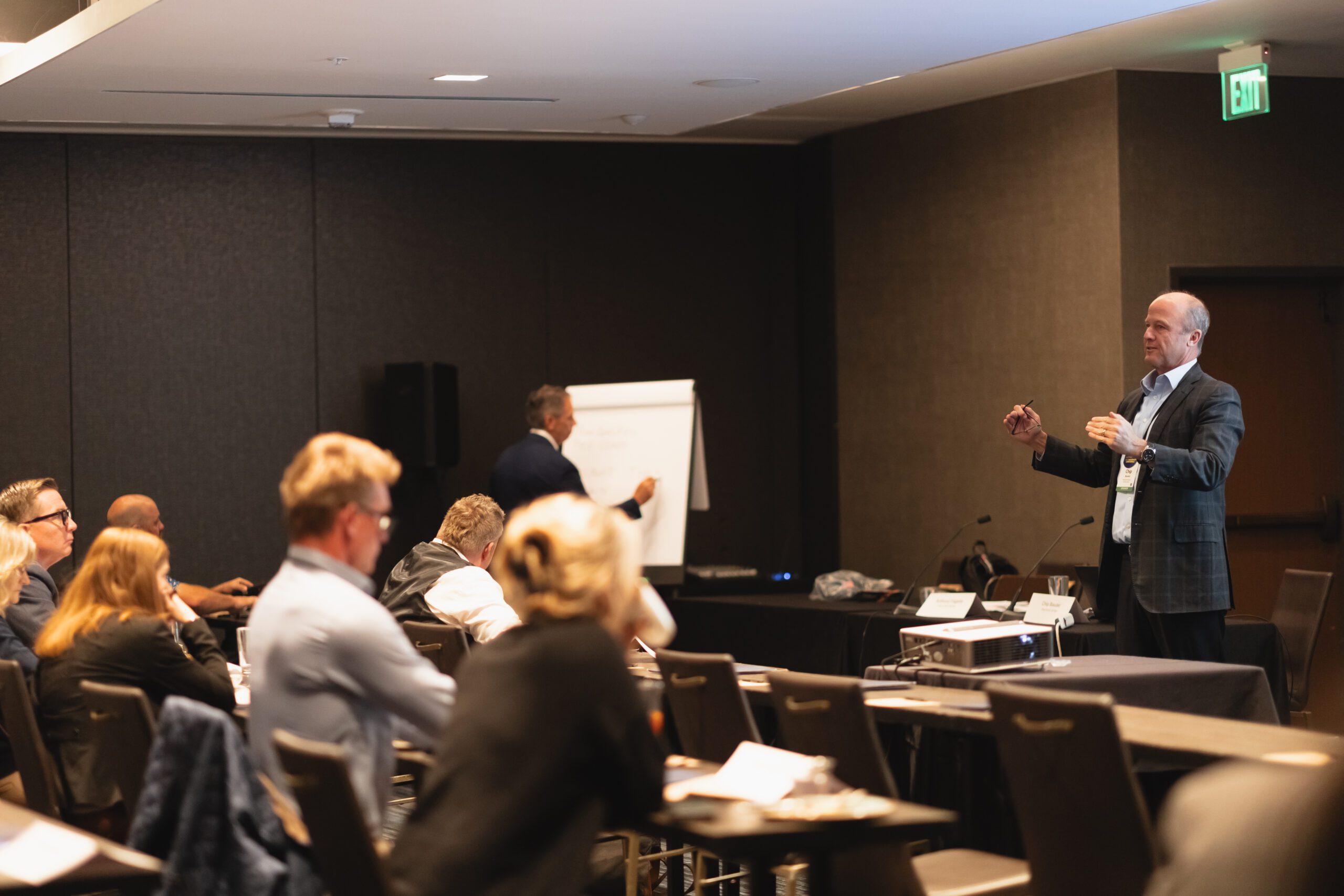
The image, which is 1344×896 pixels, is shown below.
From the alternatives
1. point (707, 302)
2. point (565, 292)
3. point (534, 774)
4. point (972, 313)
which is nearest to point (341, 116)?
point (565, 292)

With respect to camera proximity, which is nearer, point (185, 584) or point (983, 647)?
point (983, 647)

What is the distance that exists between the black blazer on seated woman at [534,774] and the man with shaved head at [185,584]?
167 inches

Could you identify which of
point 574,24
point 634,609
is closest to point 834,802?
point 634,609

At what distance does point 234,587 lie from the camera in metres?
7.62

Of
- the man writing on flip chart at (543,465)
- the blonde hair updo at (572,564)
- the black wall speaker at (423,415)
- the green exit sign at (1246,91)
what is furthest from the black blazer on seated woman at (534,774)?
the black wall speaker at (423,415)

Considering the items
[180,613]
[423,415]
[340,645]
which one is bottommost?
[180,613]

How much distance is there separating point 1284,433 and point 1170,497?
10.5 ft

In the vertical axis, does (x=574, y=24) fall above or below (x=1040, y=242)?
above

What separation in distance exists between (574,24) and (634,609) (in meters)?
3.81

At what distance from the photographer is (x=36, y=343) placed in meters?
7.88

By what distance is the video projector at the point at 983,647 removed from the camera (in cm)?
404

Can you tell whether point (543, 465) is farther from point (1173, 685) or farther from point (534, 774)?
point (534, 774)

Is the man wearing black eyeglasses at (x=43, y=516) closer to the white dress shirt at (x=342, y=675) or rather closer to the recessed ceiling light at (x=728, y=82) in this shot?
the white dress shirt at (x=342, y=675)

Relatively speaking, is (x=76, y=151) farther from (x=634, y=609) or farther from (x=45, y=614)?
(x=634, y=609)
